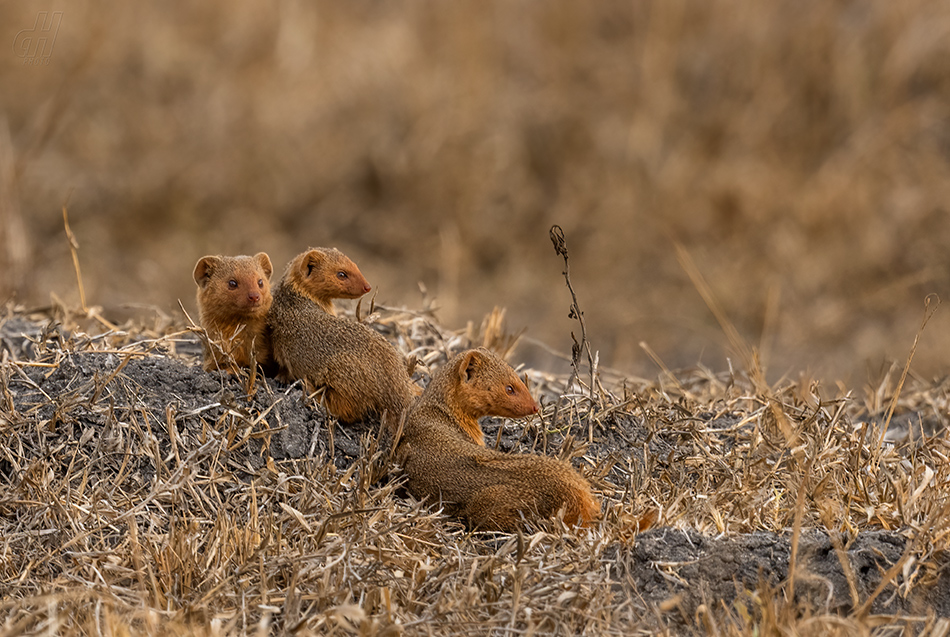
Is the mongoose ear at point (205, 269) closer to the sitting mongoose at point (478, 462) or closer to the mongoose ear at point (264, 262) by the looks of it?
the mongoose ear at point (264, 262)

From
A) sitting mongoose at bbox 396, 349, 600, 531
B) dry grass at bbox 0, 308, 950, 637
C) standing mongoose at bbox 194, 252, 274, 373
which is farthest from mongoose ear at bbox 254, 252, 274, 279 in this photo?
sitting mongoose at bbox 396, 349, 600, 531

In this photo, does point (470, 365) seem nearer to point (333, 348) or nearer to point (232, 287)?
point (333, 348)

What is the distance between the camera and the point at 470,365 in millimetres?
4340

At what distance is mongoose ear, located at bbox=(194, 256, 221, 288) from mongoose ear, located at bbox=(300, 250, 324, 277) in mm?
337

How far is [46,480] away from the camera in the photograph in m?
3.91

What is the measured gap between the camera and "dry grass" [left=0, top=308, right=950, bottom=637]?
3334 millimetres

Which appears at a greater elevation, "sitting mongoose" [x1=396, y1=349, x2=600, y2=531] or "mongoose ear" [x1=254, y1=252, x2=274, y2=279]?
"mongoose ear" [x1=254, y1=252, x2=274, y2=279]

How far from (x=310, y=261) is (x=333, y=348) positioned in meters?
0.40

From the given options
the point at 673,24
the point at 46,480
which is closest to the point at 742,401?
the point at 46,480

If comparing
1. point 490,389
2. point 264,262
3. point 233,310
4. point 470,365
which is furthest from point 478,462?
point 264,262

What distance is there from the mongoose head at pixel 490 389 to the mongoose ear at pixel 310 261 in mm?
718

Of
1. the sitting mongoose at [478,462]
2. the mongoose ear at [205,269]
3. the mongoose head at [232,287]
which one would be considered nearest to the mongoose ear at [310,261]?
the mongoose head at [232,287]

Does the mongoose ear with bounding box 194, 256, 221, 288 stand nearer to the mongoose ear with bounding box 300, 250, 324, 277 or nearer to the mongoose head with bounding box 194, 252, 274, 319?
the mongoose head with bounding box 194, 252, 274, 319

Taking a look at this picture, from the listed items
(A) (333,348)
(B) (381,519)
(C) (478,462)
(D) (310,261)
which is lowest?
(B) (381,519)
